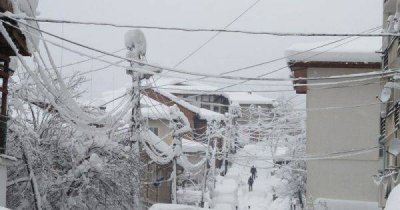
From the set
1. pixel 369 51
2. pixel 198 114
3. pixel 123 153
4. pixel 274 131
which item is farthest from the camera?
pixel 198 114

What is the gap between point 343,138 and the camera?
22.9m

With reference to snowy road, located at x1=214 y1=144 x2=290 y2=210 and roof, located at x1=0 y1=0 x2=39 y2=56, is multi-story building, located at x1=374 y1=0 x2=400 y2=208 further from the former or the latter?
snowy road, located at x1=214 y1=144 x2=290 y2=210

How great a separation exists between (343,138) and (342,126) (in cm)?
45

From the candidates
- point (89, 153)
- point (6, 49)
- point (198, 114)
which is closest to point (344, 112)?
point (89, 153)

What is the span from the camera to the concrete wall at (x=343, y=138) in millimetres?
22562

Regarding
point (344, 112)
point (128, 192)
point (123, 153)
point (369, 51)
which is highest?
point (369, 51)

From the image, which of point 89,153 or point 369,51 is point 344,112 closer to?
point 369,51

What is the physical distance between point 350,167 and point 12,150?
11976mm

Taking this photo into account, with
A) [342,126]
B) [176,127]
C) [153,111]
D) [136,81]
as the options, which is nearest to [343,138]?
[342,126]

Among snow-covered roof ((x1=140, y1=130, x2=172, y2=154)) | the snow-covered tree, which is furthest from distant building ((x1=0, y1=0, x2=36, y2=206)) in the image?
snow-covered roof ((x1=140, y1=130, x2=172, y2=154))

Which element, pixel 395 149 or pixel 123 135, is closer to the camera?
pixel 395 149

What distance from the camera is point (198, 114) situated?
57625 millimetres

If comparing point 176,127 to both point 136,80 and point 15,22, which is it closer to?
point 136,80

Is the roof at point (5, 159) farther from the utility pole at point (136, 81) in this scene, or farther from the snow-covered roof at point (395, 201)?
the utility pole at point (136, 81)
